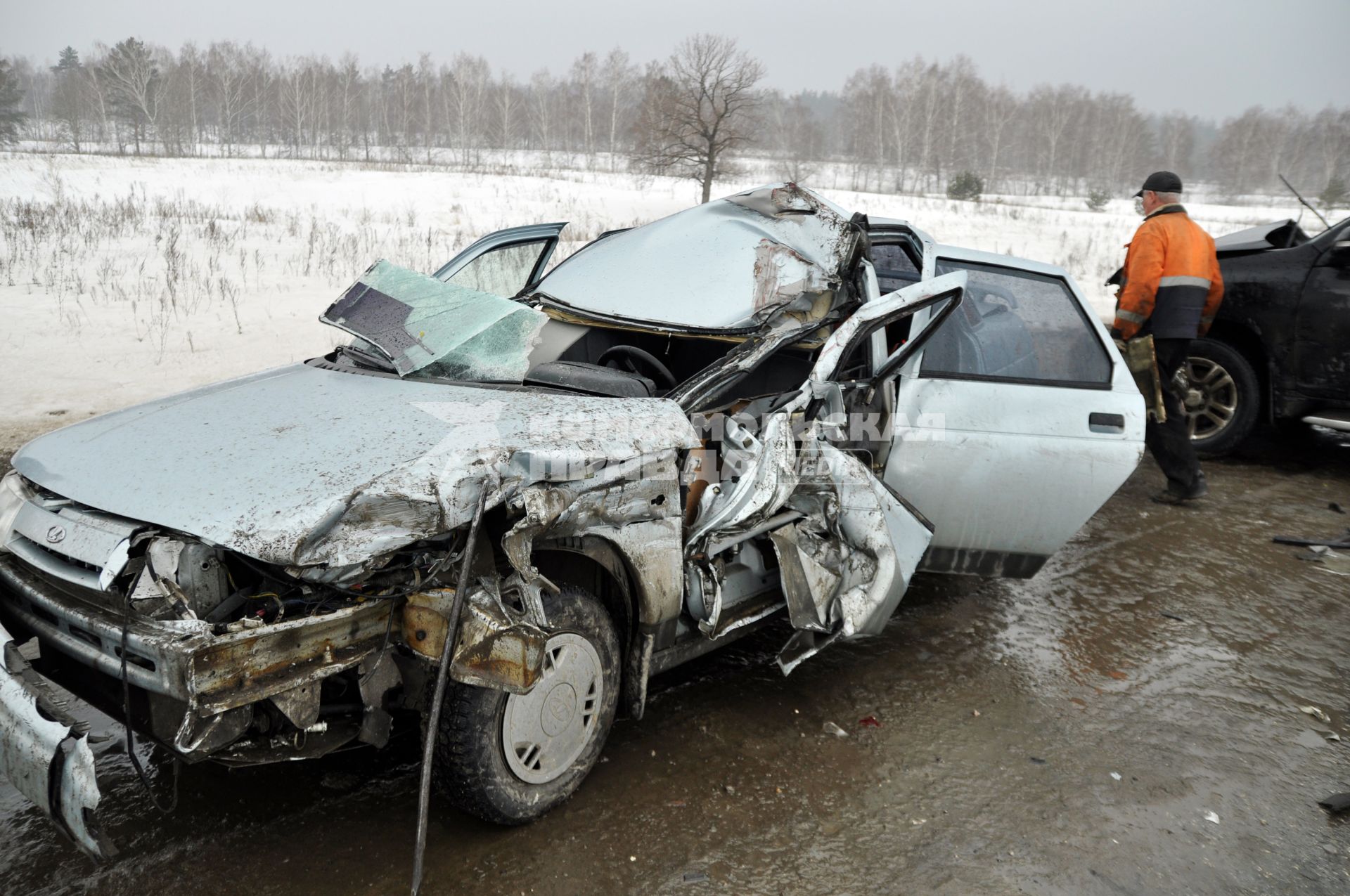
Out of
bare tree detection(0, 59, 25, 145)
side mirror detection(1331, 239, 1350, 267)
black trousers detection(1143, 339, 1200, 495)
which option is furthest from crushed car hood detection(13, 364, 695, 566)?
bare tree detection(0, 59, 25, 145)

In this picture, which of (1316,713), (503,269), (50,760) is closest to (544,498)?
(50,760)

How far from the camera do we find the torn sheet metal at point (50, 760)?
183cm

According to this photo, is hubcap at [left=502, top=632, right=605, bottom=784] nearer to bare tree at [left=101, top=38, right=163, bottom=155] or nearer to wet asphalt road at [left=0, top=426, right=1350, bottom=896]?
wet asphalt road at [left=0, top=426, right=1350, bottom=896]

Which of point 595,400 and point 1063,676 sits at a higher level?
point 595,400

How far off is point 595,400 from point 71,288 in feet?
34.4

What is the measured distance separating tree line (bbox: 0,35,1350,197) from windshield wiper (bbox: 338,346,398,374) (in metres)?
51.8

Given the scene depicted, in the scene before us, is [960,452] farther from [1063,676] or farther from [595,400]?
[595,400]

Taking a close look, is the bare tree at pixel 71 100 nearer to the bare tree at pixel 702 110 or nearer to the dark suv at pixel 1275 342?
the bare tree at pixel 702 110

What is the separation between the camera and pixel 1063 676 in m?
3.54

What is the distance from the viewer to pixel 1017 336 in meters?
3.71

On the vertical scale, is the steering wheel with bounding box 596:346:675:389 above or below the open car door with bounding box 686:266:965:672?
above

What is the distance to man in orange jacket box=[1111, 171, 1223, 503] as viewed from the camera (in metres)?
Result: 5.09

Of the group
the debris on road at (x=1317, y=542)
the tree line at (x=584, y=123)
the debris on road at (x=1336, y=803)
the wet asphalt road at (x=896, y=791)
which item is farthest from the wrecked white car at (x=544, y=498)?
the tree line at (x=584, y=123)

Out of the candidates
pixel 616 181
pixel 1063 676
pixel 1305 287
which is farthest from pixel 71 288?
pixel 616 181
